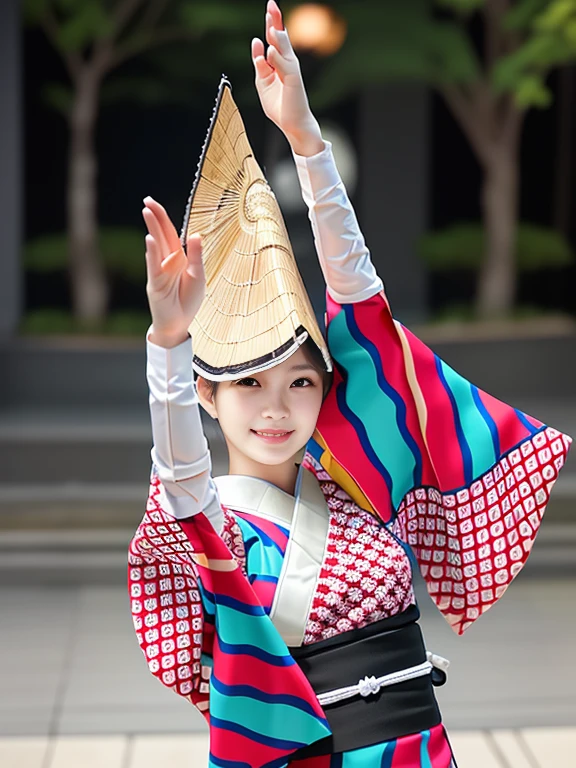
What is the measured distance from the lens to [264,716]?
1463 mm

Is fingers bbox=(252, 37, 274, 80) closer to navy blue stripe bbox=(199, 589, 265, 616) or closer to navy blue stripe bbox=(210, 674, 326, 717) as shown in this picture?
navy blue stripe bbox=(199, 589, 265, 616)

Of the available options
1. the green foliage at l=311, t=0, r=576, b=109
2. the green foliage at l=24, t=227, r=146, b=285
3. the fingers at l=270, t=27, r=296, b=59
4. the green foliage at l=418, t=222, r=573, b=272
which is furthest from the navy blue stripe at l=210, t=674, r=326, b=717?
the green foliage at l=418, t=222, r=573, b=272

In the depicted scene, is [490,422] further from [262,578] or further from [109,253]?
[109,253]

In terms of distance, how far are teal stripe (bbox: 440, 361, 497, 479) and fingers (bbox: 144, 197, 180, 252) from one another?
1.84ft

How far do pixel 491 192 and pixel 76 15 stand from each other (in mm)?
3126

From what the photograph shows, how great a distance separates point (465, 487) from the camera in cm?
168

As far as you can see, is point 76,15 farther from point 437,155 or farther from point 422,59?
point 437,155

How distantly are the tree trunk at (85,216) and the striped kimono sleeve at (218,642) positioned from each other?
638 centimetres

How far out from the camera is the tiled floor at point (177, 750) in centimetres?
288

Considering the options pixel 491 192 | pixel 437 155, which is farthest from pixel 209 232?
pixel 437 155

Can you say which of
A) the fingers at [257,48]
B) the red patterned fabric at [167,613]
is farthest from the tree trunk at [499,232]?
the red patterned fabric at [167,613]

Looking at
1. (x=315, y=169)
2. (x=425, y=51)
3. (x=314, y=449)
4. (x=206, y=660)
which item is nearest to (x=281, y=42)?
(x=315, y=169)

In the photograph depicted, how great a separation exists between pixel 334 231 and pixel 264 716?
0.69m

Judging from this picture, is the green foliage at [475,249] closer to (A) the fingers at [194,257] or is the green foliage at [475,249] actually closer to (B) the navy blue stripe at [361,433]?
(B) the navy blue stripe at [361,433]
